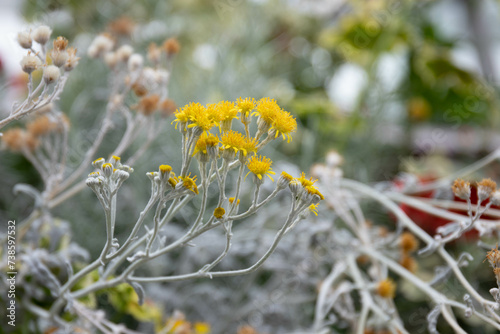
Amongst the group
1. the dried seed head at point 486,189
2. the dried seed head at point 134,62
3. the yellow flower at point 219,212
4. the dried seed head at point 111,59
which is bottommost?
the yellow flower at point 219,212

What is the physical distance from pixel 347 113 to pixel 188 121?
57 centimetres

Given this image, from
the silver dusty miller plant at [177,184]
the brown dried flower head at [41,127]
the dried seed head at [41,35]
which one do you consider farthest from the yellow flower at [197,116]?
the brown dried flower head at [41,127]

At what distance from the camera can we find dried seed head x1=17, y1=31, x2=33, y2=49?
29cm

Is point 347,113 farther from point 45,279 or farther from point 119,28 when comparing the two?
point 45,279

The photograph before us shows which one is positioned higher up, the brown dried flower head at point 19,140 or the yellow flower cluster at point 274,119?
the brown dried flower head at point 19,140

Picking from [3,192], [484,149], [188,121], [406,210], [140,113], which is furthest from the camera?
[484,149]

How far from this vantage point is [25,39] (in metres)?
0.29

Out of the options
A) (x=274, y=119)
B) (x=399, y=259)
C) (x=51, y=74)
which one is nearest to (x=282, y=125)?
(x=274, y=119)

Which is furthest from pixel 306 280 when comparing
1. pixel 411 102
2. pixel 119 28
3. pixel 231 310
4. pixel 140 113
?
pixel 411 102

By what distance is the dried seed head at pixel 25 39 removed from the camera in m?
0.29

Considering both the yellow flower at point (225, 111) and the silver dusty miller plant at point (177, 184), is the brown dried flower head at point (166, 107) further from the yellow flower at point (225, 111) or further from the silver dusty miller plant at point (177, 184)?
the yellow flower at point (225, 111)

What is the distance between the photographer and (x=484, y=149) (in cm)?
77

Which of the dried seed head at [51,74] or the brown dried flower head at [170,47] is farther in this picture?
the brown dried flower head at [170,47]

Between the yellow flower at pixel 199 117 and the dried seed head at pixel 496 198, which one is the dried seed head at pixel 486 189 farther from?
the yellow flower at pixel 199 117
